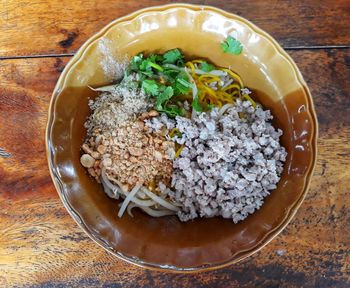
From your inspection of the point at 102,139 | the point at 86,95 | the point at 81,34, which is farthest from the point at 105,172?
the point at 81,34

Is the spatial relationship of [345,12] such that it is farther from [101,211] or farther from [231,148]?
[101,211]

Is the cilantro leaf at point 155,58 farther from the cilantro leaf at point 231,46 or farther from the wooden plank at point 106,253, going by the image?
the wooden plank at point 106,253

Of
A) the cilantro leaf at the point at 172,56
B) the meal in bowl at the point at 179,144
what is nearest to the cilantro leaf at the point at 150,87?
the meal in bowl at the point at 179,144

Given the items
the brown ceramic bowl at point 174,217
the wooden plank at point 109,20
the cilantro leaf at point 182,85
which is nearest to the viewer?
the brown ceramic bowl at point 174,217

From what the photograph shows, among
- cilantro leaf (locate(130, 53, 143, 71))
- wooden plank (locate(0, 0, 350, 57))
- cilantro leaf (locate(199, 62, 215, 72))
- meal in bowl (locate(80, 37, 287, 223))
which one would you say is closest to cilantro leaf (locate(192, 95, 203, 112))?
meal in bowl (locate(80, 37, 287, 223))

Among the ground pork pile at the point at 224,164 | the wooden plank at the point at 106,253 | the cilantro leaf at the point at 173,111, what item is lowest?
the wooden plank at the point at 106,253
